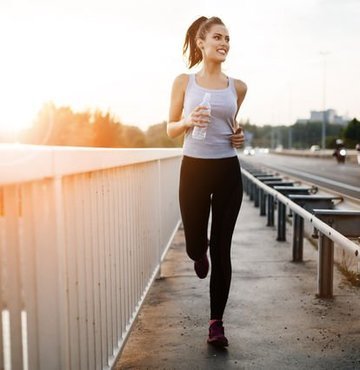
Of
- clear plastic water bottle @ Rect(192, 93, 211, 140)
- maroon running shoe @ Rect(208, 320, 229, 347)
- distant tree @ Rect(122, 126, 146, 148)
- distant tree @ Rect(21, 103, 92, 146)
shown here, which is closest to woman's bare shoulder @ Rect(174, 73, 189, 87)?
clear plastic water bottle @ Rect(192, 93, 211, 140)

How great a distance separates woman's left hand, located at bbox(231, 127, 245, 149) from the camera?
12.5 feet

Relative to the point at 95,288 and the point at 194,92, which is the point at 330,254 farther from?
the point at 95,288

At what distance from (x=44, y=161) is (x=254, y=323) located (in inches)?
108

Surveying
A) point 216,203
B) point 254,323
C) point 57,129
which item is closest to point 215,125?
point 216,203

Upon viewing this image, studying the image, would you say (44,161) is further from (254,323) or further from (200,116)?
(254,323)

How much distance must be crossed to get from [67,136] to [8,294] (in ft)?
300

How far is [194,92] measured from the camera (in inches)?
151

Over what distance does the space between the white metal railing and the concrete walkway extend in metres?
0.34

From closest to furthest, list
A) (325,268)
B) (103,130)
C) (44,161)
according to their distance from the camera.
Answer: (44,161) < (325,268) < (103,130)

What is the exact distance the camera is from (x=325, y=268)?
492 cm

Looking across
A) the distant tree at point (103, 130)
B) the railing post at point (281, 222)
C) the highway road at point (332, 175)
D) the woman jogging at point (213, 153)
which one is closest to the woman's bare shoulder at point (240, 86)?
the woman jogging at point (213, 153)

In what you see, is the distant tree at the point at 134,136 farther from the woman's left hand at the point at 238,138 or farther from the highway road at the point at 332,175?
the woman's left hand at the point at 238,138

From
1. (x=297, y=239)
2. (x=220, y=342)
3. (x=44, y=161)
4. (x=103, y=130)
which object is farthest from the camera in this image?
(x=103, y=130)

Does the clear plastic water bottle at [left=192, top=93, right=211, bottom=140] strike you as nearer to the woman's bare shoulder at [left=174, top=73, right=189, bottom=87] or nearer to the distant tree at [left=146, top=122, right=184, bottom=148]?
the woman's bare shoulder at [left=174, top=73, right=189, bottom=87]
